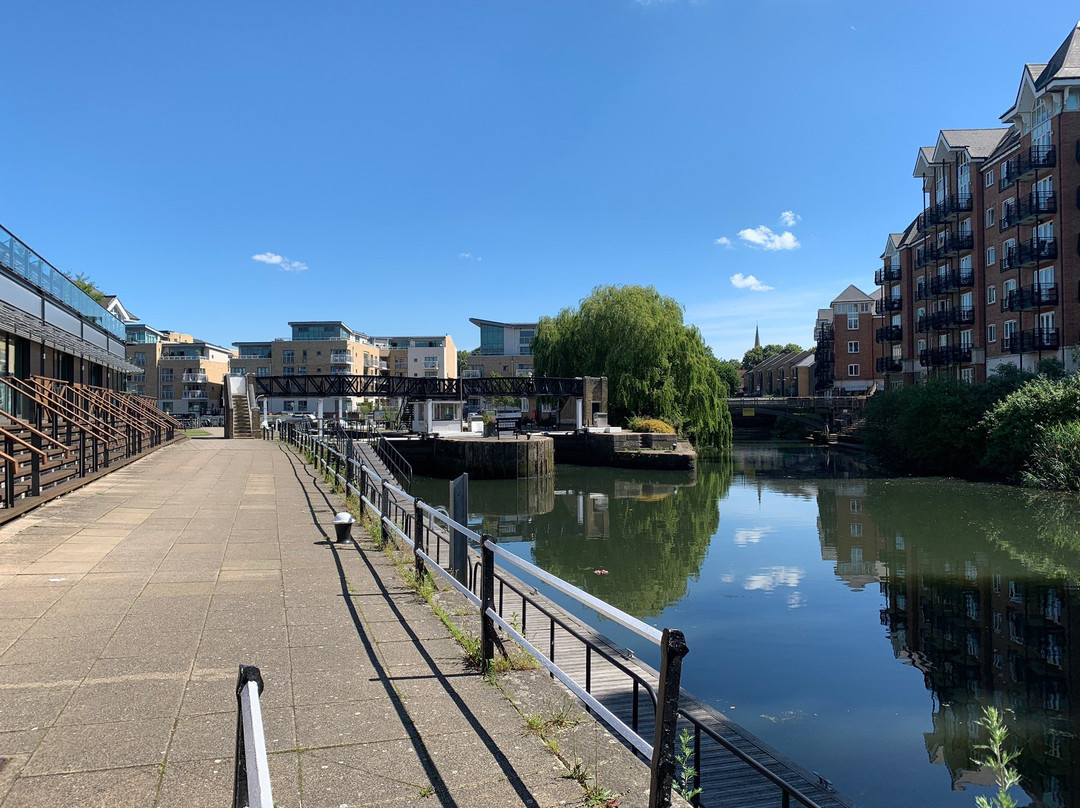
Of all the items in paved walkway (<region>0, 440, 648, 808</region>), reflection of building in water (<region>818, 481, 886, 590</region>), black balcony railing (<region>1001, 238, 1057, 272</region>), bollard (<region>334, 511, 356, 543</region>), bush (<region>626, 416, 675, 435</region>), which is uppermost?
black balcony railing (<region>1001, 238, 1057, 272</region>)

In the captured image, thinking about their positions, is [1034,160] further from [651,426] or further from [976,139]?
[651,426]

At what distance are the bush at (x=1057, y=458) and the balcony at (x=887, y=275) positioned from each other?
28.9m

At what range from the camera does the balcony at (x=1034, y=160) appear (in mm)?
35719

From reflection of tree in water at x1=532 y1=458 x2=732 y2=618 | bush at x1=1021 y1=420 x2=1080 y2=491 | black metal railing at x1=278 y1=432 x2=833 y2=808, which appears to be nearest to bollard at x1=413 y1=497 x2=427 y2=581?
black metal railing at x1=278 y1=432 x2=833 y2=808

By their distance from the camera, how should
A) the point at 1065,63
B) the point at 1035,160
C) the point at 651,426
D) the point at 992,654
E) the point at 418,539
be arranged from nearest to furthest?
the point at 418,539, the point at 992,654, the point at 1065,63, the point at 1035,160, the point at 651,426

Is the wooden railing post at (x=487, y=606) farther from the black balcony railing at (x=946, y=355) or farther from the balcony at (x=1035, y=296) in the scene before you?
the black balcony railing at (x=946, y=355)

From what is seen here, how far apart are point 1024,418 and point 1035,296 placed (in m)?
9.34

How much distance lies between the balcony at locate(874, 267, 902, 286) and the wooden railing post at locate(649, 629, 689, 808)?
192ft

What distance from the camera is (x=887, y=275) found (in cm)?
5616

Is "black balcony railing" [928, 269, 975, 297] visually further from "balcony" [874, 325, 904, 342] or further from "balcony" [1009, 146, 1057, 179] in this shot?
"balcony" [1009, 146, 1057, 179]

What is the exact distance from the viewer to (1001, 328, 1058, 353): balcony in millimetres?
35844

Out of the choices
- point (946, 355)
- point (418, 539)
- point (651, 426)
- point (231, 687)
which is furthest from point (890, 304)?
point (231, 687)

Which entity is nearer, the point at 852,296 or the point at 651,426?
the point at 651,426

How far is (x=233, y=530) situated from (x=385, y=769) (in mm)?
7927
